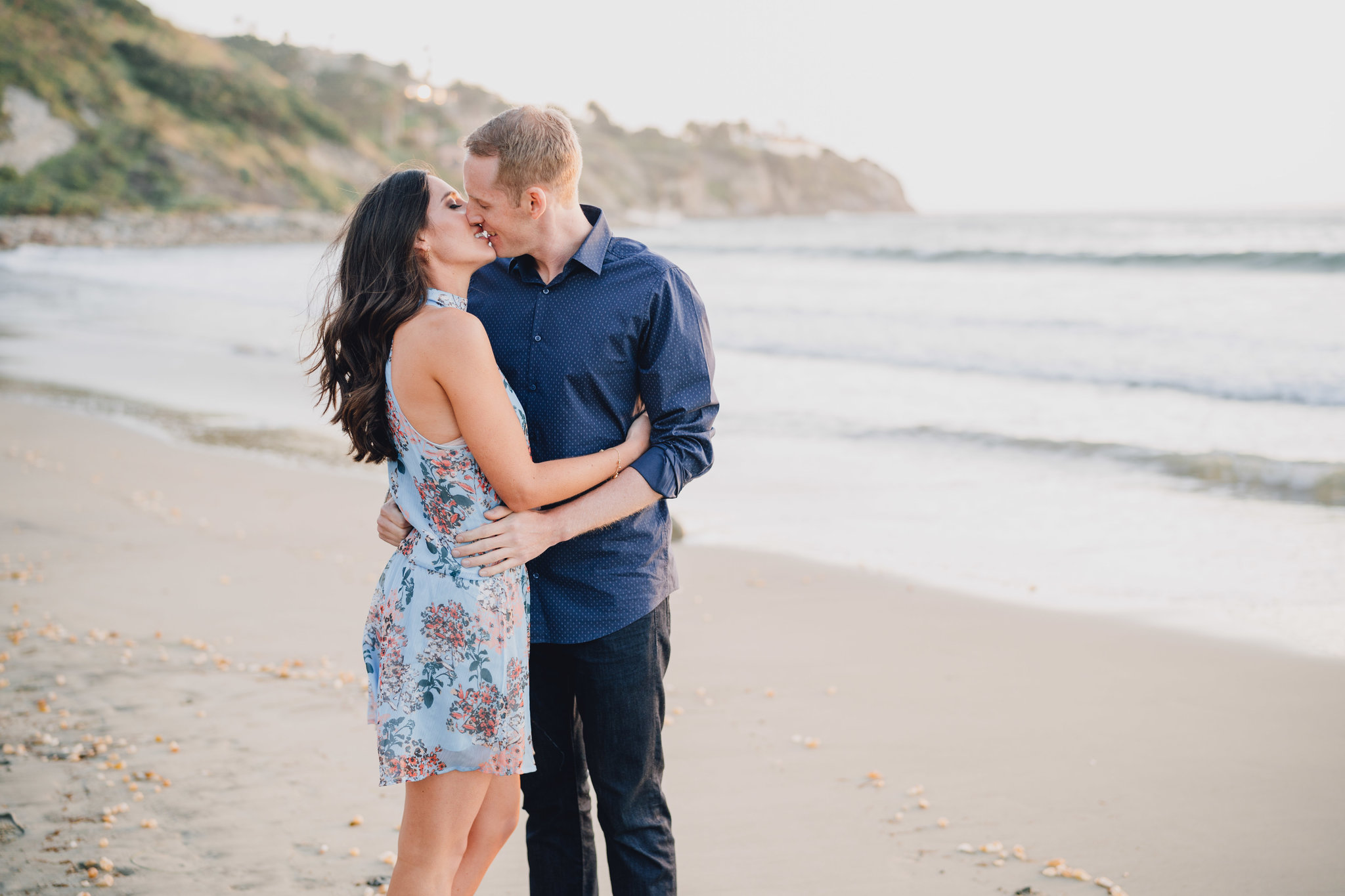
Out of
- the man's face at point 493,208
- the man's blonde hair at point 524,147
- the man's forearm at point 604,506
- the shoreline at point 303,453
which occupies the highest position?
the man's blonde hair at point 524,147

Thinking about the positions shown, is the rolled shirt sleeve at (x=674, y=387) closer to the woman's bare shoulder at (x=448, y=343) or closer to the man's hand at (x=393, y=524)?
the woman's bare shoulder at (x=448, y=343)

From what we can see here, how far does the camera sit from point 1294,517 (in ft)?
25.6

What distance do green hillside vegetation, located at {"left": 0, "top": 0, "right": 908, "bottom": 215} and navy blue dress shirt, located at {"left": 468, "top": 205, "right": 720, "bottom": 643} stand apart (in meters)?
28.1

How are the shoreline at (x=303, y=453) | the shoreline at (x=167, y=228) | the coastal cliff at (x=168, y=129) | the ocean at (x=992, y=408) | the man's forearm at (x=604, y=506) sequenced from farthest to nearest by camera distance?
the coastal cliff at (x=168, y=129) → the shoreline at (x=167, y=228) → the ocean at (x=992, y=408) → the shoreline at (x=303, y=453) → the man's forearm at (x=604, y=506)

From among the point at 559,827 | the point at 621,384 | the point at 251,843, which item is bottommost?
the point at 251,843

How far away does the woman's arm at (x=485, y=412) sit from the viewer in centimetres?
208

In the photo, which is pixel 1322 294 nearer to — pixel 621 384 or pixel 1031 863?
pixel 1031 863

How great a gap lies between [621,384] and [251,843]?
7.42 ft

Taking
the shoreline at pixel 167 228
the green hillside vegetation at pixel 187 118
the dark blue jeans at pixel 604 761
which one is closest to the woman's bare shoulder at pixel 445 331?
the dark blue jeans at pixel 604 761

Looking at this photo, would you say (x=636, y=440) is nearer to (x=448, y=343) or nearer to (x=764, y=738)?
(x=448, y=343)

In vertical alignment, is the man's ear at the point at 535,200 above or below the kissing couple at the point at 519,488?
above

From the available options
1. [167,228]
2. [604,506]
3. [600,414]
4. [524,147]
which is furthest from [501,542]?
[167,228]

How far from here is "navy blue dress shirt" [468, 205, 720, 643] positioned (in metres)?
2.38

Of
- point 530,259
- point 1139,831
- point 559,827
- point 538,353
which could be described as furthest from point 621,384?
point 1139,831
